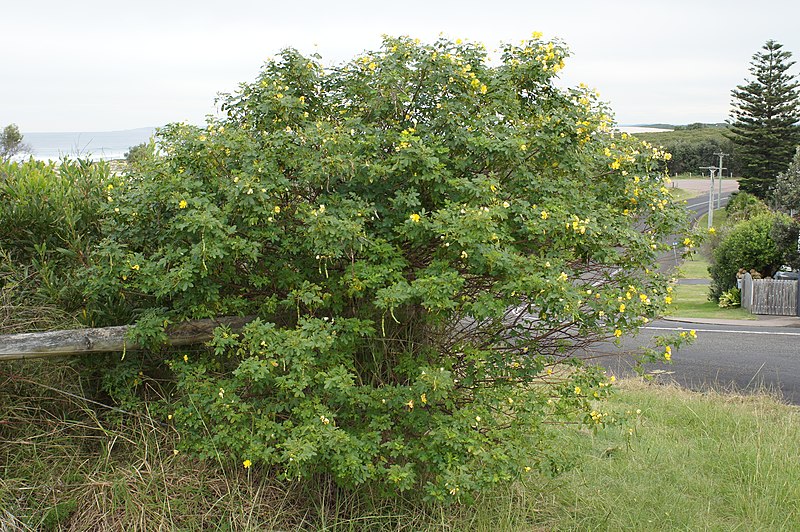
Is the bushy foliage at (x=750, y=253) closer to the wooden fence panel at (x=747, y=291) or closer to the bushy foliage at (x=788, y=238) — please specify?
the bushy foliage at (x=788, y=238)

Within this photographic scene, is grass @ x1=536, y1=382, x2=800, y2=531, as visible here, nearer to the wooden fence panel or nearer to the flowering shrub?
the flowering shrub

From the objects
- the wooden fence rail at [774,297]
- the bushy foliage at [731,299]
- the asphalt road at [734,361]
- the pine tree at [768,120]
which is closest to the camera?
the asphalt road at [734,361]

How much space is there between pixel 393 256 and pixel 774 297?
21.0 metres

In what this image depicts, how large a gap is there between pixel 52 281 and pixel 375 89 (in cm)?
219

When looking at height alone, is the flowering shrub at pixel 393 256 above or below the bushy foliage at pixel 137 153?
below

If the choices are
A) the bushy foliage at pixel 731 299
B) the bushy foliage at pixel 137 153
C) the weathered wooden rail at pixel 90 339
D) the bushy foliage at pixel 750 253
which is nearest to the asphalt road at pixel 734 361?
the weathered wooden rail at pixel 90 339

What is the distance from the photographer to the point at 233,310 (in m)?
4.07

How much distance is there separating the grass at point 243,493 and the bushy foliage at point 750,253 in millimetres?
21200

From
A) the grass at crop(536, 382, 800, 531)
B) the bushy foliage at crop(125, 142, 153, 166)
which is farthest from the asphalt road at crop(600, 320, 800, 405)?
the bushy foliage at crop(125, 142, 153, 166)

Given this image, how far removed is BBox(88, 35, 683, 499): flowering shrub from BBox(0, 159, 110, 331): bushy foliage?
12.7 inches

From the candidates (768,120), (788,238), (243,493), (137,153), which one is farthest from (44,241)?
(768,120)

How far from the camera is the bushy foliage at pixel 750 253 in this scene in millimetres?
24359

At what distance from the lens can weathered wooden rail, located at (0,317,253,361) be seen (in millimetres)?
3881

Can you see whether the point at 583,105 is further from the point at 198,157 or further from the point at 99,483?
the point at 99,483
